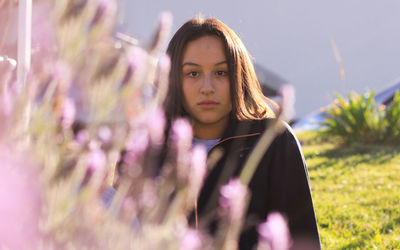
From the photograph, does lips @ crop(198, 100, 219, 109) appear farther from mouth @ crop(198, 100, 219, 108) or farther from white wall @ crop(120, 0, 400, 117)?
white wall @ crop(120, 0, 400, 117)

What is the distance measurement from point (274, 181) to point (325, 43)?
7.85m

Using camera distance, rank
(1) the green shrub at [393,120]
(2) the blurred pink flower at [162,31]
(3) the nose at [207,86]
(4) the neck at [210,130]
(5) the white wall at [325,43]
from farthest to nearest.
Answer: (5) the white wall at [325,43] → (1) the green shrub at [393,120] → (4) the neck at [210,130] → (3) the nose at [207,86] → (2) the blurred pink flower at [162,31]

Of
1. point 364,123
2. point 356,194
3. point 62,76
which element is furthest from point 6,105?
point 364,123

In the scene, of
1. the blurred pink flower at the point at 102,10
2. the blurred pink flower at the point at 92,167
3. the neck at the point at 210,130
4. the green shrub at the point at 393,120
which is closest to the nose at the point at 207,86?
the neck at the point at 210,130

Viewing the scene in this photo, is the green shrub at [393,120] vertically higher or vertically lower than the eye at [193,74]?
lower

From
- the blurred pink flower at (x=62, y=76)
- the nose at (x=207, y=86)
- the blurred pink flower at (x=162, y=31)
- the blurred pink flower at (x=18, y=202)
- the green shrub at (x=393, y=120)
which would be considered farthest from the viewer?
the green shrub at (x=393, y=120)

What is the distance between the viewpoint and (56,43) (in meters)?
0.67

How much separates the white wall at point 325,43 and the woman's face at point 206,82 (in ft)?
22.8

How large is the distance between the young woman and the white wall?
694cm

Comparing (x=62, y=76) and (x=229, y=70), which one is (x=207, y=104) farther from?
(x=62, y=76)

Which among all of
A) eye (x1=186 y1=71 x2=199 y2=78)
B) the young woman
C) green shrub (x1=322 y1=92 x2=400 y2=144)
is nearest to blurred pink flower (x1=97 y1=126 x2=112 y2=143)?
the young woman

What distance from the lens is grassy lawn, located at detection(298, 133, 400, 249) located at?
2.32m

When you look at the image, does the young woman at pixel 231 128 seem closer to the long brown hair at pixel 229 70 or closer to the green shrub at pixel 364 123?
the long brown hair at pixel 229 70

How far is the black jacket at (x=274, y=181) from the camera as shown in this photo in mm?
1487
